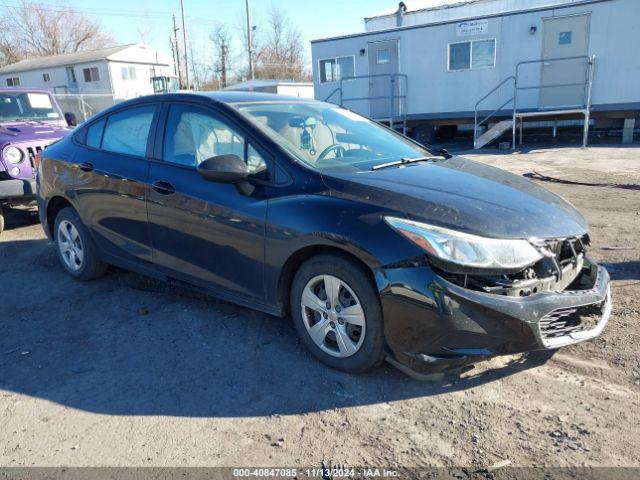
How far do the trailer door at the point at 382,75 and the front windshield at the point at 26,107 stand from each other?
1059 cm

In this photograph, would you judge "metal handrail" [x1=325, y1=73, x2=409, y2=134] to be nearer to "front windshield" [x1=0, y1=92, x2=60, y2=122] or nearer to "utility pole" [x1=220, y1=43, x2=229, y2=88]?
"front windshield" [x1=0, y1=92, x2=60, y2=122]

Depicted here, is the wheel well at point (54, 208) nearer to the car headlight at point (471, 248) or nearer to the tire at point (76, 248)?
the tire at point (76, 248)

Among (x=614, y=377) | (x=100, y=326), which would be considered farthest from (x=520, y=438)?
(x=100, y=326)

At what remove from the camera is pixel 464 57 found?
15953 mm

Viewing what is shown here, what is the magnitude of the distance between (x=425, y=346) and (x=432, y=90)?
603 inches

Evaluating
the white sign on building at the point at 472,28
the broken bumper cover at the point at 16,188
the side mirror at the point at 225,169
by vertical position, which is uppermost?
the white sign on building at the point at 472,28

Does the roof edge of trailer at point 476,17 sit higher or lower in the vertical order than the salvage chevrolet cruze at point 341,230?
higher

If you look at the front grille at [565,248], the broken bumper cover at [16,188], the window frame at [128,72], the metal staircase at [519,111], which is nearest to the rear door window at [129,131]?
the broken bumper cover at [16,188]

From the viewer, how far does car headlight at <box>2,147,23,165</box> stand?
7.11 m

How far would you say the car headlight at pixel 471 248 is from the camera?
108 inches

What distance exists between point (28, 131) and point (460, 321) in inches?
296

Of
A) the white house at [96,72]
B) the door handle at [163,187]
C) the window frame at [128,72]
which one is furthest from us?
the window frame at [128,72]

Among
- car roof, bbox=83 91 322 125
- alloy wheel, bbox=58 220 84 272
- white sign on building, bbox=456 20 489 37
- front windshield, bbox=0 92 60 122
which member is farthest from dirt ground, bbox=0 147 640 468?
Answer: white sign on building, bbox=456 20 489 37

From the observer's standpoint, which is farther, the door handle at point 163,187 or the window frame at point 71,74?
the window frame at point 71,74
